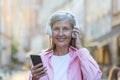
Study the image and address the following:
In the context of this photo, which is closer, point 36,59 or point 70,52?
point 36,59

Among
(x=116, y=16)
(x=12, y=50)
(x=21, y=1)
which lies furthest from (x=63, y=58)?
(x=21, y=1)

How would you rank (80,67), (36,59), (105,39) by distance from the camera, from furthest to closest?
(105,39)
(80,67)
(36,59)

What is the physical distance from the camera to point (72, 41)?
2984mm

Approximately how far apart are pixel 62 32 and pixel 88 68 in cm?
27

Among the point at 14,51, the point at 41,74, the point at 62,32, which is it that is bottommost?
the point at 14,51

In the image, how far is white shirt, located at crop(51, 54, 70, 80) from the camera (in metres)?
2.87

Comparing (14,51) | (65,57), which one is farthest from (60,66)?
(14,51)

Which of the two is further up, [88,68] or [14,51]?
[88,68]

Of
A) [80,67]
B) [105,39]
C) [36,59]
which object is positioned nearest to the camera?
[36,59]

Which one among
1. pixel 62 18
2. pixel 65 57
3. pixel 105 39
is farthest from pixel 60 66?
pixel 105 39

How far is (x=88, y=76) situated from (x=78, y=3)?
1749 cm

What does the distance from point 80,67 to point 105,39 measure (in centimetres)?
1546

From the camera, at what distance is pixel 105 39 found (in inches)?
720

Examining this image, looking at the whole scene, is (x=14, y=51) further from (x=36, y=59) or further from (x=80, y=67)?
(x=36, y=59)
